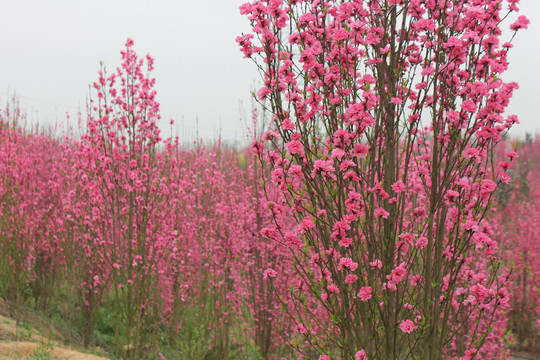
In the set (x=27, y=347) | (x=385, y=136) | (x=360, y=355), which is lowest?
(x=27, y=347)

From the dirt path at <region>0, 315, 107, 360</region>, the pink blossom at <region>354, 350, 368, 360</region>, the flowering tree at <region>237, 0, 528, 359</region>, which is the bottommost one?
the dirt path at <region>0, 315, 107, 360</region>

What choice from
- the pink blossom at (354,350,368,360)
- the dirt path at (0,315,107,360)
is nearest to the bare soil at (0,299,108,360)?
the dirt path at (0,315,107,360)

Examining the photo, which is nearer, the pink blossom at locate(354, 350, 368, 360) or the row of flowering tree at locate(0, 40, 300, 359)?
the pink blossom at locate(354, 350, 368, 360)

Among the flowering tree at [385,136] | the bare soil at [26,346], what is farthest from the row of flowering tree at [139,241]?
A: the flowering tree at [385,136]

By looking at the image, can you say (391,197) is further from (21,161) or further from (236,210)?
(21,161)

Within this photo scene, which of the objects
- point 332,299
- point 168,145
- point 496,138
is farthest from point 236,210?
point 496,138

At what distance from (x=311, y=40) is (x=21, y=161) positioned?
7201 mm

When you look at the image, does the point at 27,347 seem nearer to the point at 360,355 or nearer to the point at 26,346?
the point at 26,346

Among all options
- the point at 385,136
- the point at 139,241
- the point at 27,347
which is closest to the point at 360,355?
the point at 385,136

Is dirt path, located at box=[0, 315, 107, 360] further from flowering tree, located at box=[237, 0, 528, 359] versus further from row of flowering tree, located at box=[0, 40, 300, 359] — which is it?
flowering tree, located at box=[237, 0, 528, 359]

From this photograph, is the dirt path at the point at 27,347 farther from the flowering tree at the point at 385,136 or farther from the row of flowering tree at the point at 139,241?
the flowering tree at the point at 385,136

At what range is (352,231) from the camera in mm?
2430

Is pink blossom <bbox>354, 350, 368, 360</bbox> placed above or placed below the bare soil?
above

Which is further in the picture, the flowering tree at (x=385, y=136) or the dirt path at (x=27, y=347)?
the dirt path at (x=27, y=347)
